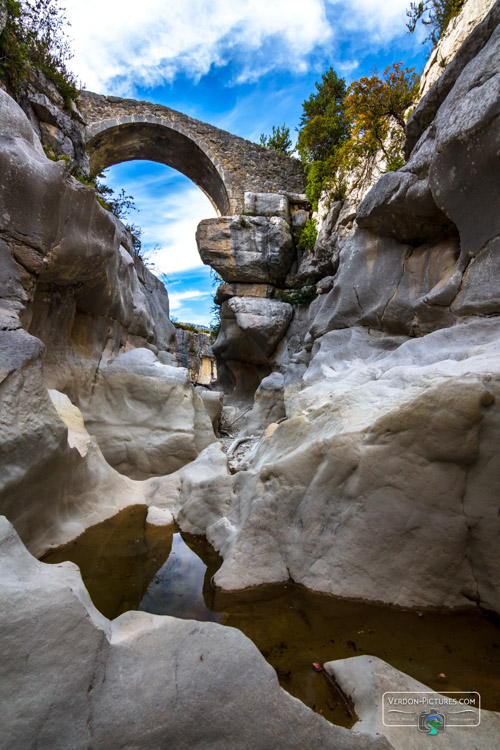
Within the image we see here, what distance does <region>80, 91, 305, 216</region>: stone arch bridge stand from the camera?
565 inches

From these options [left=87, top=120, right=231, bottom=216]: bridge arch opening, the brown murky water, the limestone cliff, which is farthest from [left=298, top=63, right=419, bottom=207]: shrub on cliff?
the brown murky water

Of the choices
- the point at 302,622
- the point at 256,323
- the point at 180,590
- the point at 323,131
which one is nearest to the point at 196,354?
the point at 256,323

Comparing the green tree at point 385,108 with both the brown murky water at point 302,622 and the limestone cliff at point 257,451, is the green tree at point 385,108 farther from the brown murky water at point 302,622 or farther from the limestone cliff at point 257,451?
the brown murky water at point 302,622

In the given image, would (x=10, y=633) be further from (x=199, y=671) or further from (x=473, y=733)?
(x=473, y=733)

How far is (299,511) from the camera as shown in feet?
10.6

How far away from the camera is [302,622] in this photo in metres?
2.49

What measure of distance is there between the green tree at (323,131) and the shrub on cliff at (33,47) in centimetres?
808

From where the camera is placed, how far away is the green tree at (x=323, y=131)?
41.2 feet

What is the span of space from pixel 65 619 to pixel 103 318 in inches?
245

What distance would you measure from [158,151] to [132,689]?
18.9 m

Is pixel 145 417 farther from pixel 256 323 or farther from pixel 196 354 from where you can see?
pixel 196 354

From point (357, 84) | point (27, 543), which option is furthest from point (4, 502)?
point (357, 84)

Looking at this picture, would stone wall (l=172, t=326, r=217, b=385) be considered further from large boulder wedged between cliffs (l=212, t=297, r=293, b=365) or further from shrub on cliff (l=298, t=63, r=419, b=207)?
shrub on cliff (l=298, t=63, r=419, b=207)

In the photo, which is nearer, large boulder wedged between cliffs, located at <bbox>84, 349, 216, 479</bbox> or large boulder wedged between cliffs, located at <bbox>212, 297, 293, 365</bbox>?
large boulder wedged between cliffs, located at <bbox>84, 349, 216, 479</bbox>
